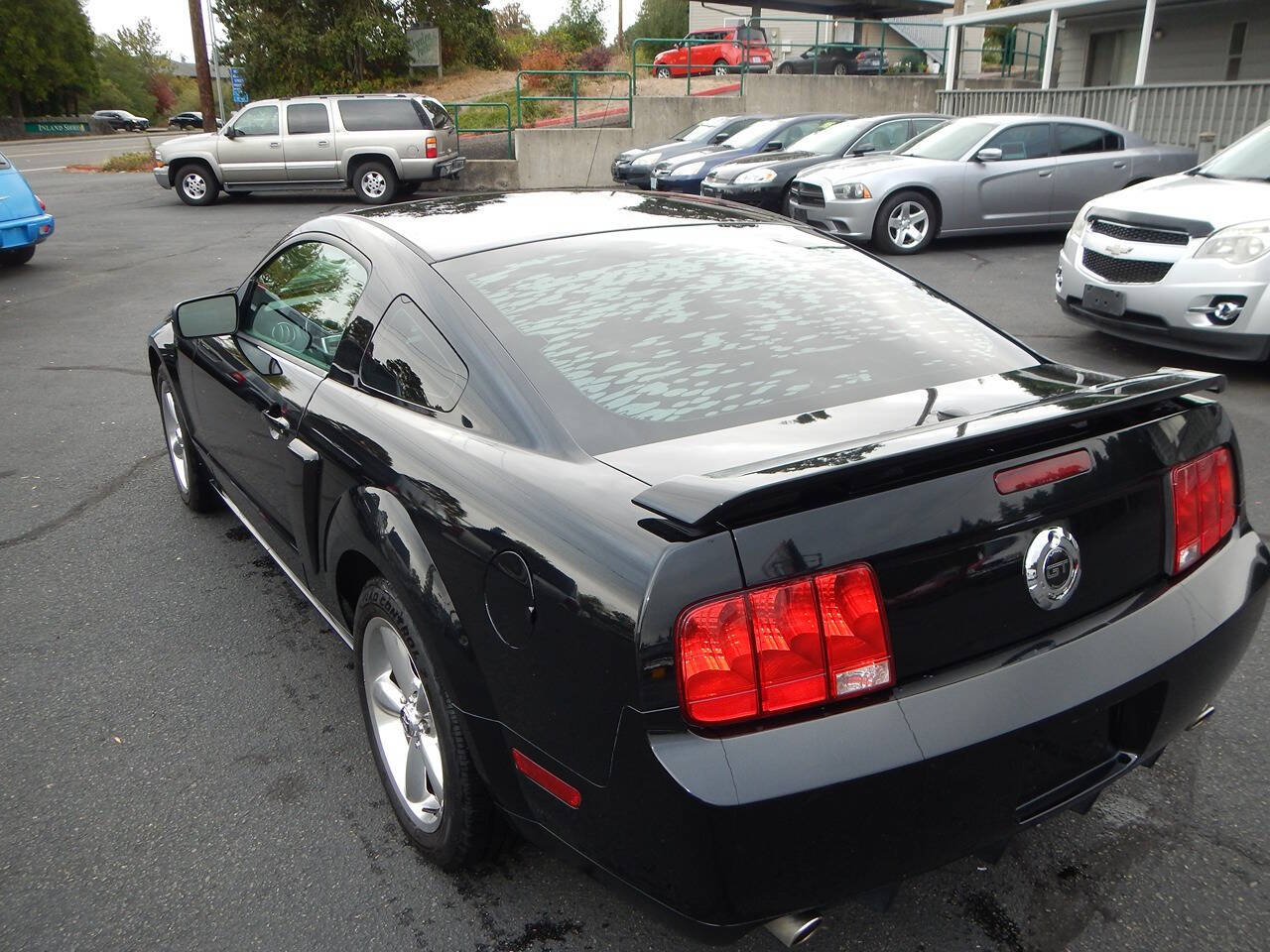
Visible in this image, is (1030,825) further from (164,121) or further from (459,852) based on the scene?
(164,121)

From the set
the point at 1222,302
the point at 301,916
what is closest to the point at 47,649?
the point at 301,916

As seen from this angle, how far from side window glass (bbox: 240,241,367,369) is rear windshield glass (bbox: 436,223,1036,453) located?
506 millimetres

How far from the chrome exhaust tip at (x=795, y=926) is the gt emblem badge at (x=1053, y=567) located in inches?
28.3

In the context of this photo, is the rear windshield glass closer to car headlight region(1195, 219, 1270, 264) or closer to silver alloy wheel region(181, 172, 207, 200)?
car headlight region(1195, 219, 1270, 264)

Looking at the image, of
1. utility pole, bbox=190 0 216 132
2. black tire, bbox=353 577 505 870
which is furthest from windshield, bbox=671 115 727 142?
black tire, bbox=353 577 505 870

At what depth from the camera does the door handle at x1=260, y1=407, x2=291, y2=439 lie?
3.08 m

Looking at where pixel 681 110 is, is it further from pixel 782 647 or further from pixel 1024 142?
pixel 782 647

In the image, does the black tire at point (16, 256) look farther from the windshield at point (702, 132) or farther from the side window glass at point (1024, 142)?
the side window glass at point (1024, 142)

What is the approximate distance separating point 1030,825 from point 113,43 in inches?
3991

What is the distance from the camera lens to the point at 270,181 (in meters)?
18.5

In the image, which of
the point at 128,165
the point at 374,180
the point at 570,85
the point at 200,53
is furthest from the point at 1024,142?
the point at 128,165

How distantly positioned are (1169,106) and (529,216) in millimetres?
16699

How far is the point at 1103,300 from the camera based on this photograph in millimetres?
6656

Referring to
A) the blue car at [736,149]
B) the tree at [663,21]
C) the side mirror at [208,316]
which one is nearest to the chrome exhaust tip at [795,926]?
the side mirror at [208,316]
